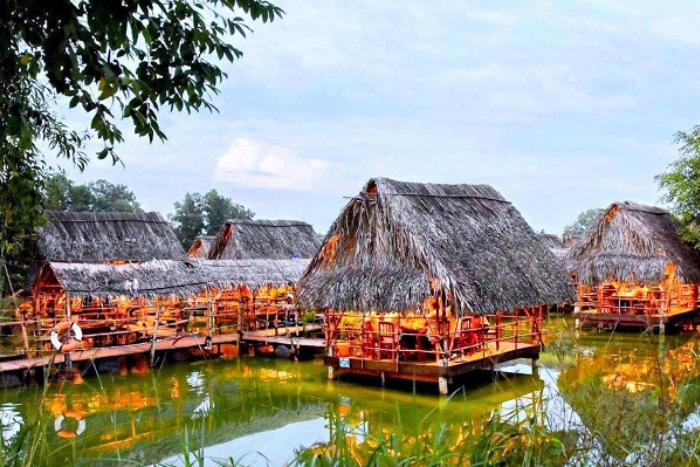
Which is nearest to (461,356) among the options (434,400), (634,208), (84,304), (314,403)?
(434,400)

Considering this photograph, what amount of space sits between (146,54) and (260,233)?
62.6 feet

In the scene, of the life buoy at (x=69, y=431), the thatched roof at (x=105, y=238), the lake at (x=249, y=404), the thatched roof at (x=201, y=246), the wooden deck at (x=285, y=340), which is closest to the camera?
the lake at (x=249, y=404)

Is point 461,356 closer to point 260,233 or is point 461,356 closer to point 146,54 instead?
point 146,54

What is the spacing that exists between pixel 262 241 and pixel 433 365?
13051 mm

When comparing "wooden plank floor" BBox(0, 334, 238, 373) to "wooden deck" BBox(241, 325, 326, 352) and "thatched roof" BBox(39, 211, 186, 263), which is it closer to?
"wooden deck" BBox(241, 325, 326, 352)

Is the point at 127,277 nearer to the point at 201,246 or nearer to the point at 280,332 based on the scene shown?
the point at 280,332

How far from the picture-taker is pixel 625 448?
9.44ft

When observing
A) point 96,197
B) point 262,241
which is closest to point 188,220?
point 96,197

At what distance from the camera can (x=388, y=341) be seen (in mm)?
11453

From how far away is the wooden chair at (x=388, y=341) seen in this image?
35.0 feet

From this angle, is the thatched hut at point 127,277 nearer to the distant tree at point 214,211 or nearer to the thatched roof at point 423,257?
the thatched roof at point 423,257

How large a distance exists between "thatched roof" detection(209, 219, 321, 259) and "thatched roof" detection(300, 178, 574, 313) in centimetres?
962

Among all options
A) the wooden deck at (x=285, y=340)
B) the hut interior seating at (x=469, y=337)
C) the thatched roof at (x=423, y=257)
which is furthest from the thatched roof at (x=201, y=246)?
the hut interior seating at (x=469, y=337)

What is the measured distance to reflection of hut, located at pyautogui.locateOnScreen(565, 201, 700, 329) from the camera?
17734mm
